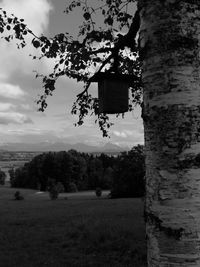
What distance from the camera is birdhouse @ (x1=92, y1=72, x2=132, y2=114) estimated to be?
191 inches

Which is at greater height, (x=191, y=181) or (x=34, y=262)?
(x=191, y=181)

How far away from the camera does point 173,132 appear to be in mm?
2002

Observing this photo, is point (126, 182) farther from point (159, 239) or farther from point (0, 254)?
point (159, 239)

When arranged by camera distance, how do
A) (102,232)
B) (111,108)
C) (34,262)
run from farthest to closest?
1. (102,232)
2. (34,262)
3. (111,108)

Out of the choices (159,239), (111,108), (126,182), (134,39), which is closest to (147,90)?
(159,239)

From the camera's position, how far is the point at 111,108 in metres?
4.91

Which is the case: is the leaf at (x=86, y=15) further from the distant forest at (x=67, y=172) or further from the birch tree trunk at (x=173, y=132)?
the distant forest at (x=67, y=172)

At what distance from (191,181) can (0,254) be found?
10528mm

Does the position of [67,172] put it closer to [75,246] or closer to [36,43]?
[75,246]

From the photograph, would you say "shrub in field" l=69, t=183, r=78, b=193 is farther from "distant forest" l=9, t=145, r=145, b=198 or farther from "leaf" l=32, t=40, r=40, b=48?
"leaf" l=32, t=40, r=40, b=48

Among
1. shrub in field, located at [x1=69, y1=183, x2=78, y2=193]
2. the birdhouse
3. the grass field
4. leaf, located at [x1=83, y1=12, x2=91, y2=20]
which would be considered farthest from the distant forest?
the birdhouse

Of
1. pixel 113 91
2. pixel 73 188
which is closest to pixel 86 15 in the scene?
pixel 113 91

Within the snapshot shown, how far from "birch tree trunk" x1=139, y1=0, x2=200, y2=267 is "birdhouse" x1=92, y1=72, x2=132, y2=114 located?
2699 mm

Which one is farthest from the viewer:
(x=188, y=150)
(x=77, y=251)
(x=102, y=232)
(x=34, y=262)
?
(x=102, y=232)
